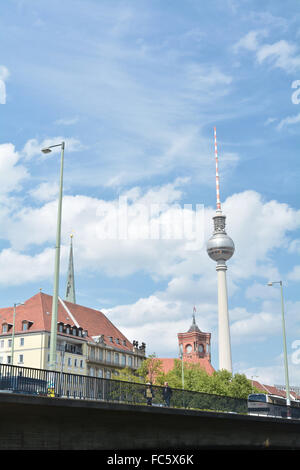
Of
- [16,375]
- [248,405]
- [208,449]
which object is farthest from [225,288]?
[16,375]

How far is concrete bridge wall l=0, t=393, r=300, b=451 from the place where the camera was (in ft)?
58.6

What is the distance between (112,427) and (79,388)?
1.85 meters

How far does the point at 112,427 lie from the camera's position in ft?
71.6

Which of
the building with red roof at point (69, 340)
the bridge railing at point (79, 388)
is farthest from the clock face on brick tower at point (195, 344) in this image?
the bridge railing at point (79, 388)

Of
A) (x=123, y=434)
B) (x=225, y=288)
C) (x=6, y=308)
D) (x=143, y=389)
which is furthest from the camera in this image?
(x=225, y=288)

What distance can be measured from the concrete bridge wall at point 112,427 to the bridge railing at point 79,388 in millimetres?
1216

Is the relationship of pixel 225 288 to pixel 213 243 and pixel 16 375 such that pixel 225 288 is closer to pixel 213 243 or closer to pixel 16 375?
pixel 213 243

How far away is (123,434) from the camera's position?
22.2 metres

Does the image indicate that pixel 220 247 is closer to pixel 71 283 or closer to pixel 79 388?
pixel 71 283

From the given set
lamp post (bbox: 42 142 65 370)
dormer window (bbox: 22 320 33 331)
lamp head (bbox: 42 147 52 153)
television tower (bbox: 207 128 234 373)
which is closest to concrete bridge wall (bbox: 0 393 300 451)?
lamp post (bbox: 42 142 65 370)

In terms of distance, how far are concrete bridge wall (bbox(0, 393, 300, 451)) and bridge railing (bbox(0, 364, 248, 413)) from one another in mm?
1216

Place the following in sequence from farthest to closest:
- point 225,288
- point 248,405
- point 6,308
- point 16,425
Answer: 1. point 225,288
2. point 6,308
3. point 248,405
4. point 16,425

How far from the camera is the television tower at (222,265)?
13600 centimetres
